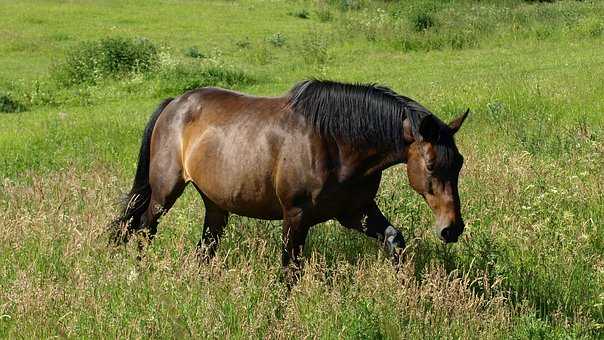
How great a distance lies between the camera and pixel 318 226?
7.41 metres

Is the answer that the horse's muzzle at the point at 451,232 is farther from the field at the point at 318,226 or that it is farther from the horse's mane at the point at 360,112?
the horse's mane at the point at 360,112

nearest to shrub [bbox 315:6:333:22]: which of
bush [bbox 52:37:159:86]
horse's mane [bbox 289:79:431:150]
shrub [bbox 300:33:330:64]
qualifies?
shrub [bbox 300:33:330:64]

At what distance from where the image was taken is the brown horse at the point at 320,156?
18.2ft

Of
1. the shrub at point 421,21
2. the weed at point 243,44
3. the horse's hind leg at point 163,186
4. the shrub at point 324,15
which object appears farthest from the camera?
the shrub at point 324,15

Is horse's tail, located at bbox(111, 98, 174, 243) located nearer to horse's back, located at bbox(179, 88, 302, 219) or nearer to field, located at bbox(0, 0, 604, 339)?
field, located at bbox(0, 0, 604, 339)

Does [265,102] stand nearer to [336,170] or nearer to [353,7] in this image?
[336,170]

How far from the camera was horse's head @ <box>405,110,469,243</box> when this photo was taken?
5418mm

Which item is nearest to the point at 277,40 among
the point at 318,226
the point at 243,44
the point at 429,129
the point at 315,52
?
the point at 243,44

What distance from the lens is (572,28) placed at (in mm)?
25328

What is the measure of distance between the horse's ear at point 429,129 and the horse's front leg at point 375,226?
87 cm

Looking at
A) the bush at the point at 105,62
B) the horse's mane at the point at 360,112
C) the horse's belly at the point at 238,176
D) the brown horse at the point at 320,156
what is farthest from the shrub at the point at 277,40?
the horse's mane at the point at 360,112

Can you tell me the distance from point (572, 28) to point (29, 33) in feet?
55.0

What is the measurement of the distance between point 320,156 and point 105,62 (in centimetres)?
1557

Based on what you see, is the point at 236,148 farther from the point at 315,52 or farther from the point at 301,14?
the point at 301,14
